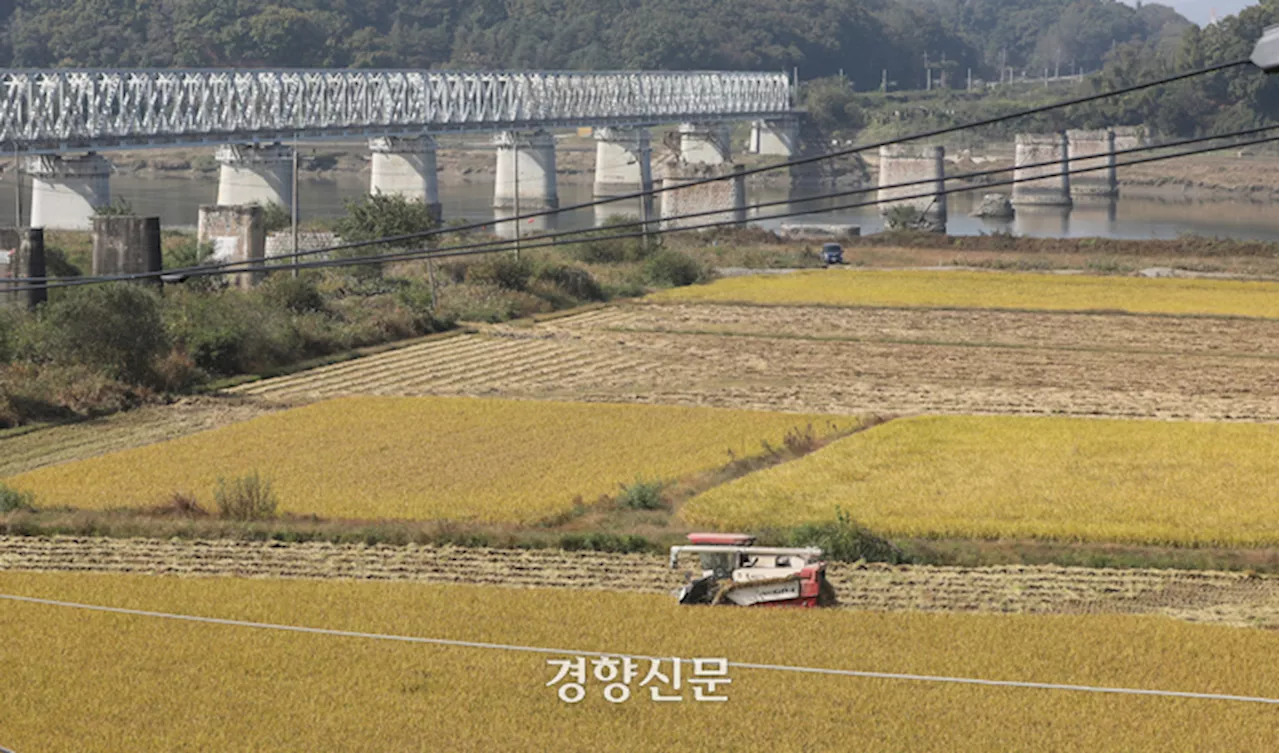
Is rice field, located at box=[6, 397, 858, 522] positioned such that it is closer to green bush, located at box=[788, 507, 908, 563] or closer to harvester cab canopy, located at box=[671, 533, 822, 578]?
green bush, located at box=[788, 507, 908, 563]

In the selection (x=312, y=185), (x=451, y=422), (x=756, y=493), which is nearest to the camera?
(x=756, y=493)

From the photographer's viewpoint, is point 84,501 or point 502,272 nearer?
point 84,501

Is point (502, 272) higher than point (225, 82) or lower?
lower

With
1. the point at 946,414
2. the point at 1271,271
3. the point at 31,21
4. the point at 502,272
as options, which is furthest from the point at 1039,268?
the point at 31,21

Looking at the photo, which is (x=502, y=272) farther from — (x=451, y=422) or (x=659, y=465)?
(x=659, y=465)

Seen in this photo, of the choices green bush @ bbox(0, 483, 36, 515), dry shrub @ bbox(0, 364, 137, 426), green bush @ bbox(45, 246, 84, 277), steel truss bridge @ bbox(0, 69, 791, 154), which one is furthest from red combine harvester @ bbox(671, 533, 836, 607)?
steel truss bridge @ bbox(0, 69, 791, 154)
